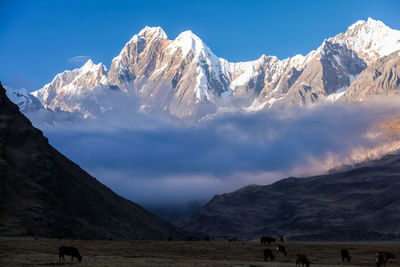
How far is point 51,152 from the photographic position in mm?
187875

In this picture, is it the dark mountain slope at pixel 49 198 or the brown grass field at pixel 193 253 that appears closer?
the brown grass field at pixel 193 253

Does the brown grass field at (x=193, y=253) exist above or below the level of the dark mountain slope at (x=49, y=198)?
below

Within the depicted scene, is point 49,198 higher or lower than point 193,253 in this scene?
higher

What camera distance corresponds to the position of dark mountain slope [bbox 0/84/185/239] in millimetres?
138875

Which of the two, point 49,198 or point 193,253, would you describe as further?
point 49,198

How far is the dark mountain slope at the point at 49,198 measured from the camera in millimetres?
138875

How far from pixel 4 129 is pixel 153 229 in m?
65.0

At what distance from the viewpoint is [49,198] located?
155125 millimetres

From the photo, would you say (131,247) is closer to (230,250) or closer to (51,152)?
(230,250)

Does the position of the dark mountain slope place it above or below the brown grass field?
above

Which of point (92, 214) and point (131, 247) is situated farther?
point (92, 214)

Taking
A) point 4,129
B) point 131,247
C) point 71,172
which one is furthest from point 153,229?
point 131,247

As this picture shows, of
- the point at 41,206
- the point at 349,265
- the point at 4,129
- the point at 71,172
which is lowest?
the point at 349,265

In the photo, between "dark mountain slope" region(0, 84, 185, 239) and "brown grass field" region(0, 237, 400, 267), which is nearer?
"brown grass field" region(0, 237, 400, 267)
